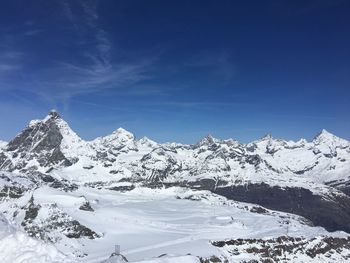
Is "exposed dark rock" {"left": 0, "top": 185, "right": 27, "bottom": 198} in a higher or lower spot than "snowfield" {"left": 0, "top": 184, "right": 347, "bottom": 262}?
higher

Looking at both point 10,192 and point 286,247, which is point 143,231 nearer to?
point 286,247

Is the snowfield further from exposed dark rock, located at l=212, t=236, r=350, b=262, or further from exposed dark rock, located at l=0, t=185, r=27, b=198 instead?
exposed dark rock, located at l=212, t=236, r=350, b=262

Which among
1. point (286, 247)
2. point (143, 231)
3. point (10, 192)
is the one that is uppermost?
point (10, 192)

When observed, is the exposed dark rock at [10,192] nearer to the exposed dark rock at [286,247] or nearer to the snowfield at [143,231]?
the snowfield at [143,231]

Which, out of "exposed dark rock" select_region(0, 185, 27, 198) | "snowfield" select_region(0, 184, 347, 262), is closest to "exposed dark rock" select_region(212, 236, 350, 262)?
"snowfield" select_region(0, 184, 347, 262)

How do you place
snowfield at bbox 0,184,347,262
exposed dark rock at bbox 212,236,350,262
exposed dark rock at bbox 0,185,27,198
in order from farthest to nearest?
exposed dark rock at bbox 0,185,27,198, exposed dark rock at bbox 212,236,350,262, snowfield at bbox 0,184,347,262

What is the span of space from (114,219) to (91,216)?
8.26 metres

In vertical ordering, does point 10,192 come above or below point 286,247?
above

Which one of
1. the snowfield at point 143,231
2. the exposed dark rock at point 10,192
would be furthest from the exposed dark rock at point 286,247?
the exposed dark rock at point 10,192

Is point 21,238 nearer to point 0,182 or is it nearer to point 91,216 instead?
point 91,216

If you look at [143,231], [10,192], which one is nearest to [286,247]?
[143,231]

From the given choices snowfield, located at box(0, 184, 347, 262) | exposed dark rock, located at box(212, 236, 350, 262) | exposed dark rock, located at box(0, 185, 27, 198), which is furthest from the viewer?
exposed dark rock, located at box(0, 185, 27, 198)

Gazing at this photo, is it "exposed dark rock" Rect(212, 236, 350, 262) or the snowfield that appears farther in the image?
"exposed dark rock" Rect(212, 236, 350, 262)

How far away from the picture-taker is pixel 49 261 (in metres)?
26.8
